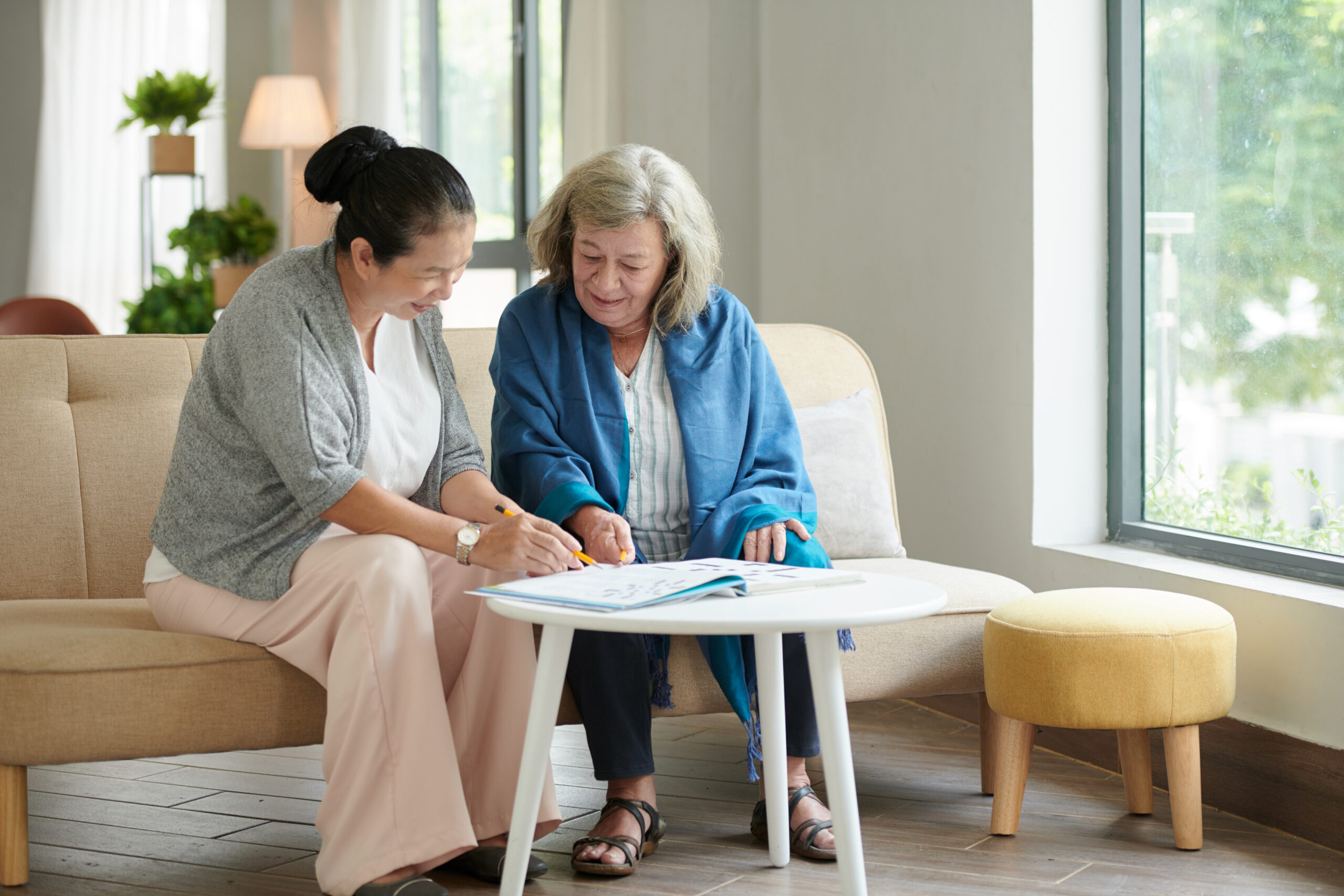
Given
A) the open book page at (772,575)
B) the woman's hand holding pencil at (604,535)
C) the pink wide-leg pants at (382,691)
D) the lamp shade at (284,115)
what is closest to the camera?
the open book page at (772,575)

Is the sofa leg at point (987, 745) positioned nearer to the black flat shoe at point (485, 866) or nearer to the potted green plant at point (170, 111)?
the black flat shoe at point (485, 866)

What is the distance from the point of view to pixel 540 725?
5.15ft

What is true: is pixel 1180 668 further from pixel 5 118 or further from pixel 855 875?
pixel 5 118

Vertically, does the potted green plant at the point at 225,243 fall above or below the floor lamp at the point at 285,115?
below

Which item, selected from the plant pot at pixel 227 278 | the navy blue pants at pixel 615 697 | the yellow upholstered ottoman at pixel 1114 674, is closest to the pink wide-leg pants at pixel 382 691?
the navy blue pants at pixel 615 697

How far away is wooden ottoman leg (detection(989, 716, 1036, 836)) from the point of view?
2076 millimetres

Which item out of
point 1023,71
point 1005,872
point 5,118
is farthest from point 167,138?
point 1005,872

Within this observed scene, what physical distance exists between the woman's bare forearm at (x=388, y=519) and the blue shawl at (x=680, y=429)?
0.72ft

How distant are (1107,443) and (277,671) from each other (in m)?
1.71

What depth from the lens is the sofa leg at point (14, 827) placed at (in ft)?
5.79

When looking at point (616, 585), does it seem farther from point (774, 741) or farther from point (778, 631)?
point (774, 741)

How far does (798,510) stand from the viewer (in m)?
2.12

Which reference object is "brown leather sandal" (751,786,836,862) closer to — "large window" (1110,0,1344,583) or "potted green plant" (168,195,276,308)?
"large window" (1110,0,1344,583)

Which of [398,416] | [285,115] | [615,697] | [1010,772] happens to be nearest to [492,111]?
[285,115]
